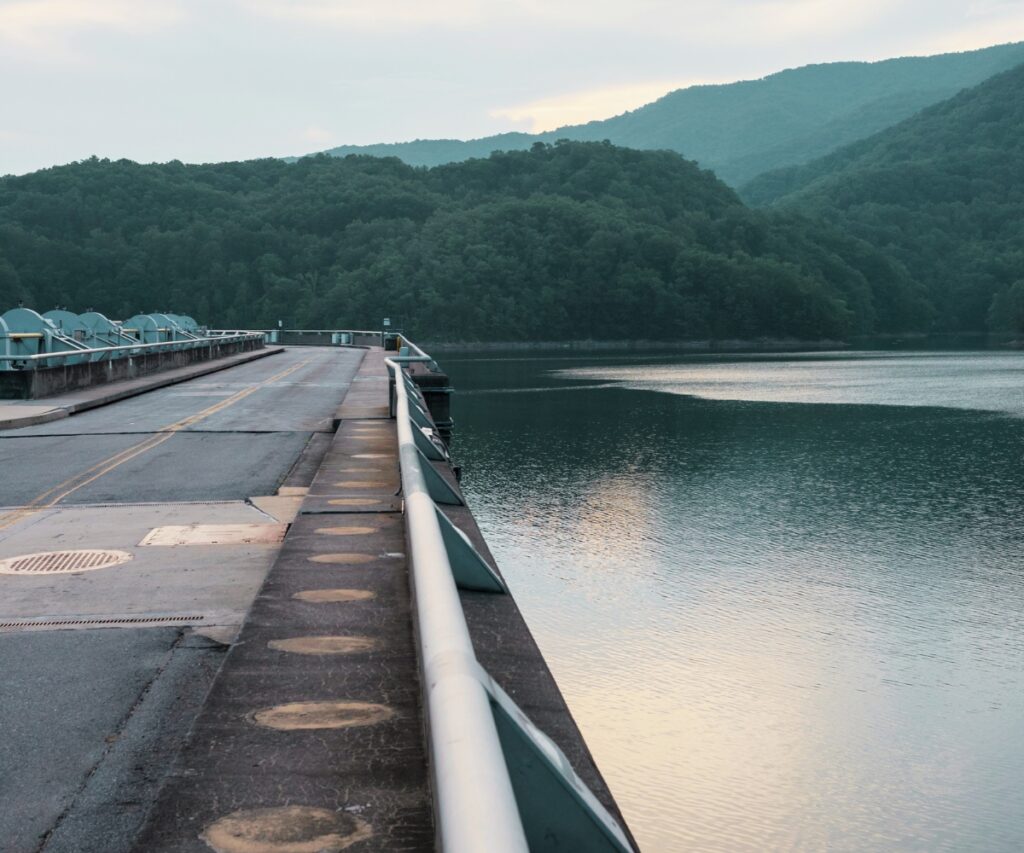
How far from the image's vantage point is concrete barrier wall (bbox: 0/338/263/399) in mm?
28312

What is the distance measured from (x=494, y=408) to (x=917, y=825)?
53.5m

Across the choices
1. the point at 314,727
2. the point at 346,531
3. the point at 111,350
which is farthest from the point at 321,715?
the point at 111,350

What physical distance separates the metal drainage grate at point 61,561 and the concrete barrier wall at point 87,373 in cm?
1914

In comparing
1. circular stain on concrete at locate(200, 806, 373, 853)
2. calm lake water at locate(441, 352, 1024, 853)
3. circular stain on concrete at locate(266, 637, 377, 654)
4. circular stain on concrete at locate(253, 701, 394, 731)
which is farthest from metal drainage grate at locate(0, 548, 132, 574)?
circular stain on concrete at locate(200, 806, 373, 853)

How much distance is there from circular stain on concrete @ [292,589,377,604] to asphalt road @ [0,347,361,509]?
711 centimetres

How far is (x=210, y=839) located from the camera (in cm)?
404

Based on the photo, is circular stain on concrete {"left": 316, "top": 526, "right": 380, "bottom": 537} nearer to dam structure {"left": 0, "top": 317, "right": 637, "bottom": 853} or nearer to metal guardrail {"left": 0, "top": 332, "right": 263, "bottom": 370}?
dam structure {"left": 0, "top": 317, "right": 637, "bottom": 853}

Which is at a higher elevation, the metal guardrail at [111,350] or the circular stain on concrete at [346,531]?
the metal guardrail at [111,350]

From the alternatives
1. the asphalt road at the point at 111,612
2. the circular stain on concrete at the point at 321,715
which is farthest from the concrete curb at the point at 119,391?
the circular stain on concrete at the point at 321,715

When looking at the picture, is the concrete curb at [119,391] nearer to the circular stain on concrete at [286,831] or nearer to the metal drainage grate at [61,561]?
the metal drainage grate at [61,561]

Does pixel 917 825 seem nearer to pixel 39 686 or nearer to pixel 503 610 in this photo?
pixel 503 610

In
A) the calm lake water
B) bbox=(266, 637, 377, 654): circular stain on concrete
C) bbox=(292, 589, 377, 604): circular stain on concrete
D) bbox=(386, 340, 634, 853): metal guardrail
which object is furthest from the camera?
the calm lake water

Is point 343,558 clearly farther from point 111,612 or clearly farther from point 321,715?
point 321,715

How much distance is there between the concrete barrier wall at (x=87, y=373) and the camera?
28312mm
